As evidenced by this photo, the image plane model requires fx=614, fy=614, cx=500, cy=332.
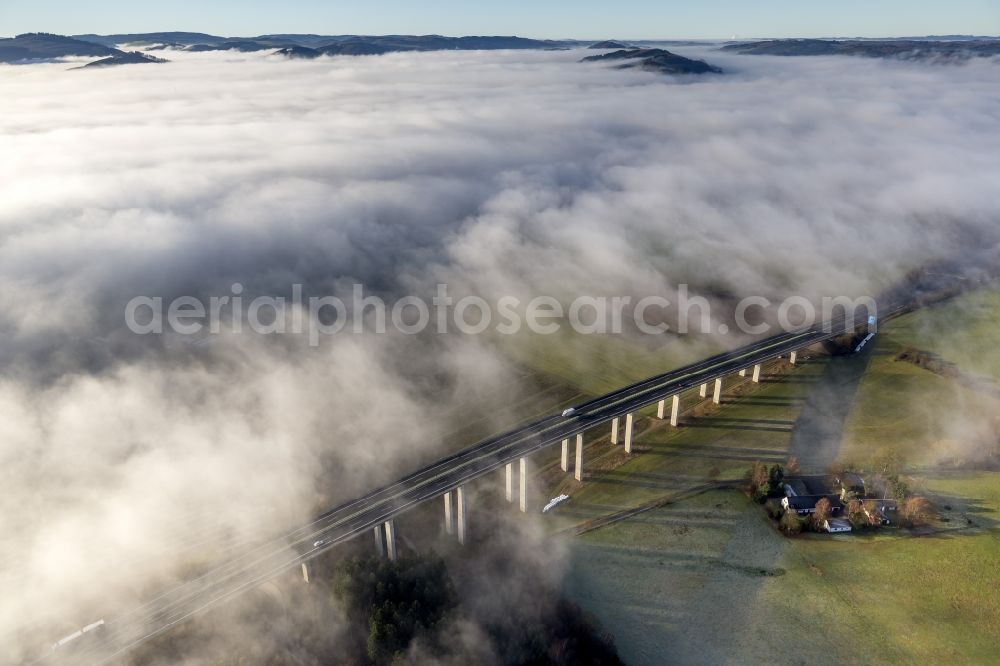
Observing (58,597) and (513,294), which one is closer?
(58,597)

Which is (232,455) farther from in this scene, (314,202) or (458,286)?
(314,202)

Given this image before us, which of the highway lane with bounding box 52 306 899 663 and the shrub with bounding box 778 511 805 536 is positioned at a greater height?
the highway lane with bounding box 52 306 899 663

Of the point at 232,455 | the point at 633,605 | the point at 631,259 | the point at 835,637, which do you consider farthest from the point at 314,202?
the point at 835,637

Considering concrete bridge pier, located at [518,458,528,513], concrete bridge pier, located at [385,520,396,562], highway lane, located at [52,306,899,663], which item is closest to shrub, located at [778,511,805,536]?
highway lane, located at [52,306,899,663]

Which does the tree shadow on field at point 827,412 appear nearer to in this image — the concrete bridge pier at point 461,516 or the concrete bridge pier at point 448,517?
the concrete bridge pier at point 461,516

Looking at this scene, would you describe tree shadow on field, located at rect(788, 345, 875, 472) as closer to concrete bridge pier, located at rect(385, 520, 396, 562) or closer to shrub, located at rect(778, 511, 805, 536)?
shrub, located at rect(778, 511, 805, 536)

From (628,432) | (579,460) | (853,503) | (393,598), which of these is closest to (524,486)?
(579,460)
